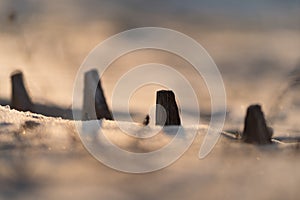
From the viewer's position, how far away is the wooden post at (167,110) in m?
3.68

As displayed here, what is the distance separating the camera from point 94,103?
14.7 feet

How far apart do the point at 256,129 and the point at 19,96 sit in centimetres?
252

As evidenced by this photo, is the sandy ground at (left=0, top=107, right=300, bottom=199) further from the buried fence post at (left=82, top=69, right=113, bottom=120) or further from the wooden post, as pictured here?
the buried fence post at (left=82, top=69, right=113, bottom=120)

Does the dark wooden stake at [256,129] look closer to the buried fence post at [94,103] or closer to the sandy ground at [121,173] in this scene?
the sandy ground at [121,173]

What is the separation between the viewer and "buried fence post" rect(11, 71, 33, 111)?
5145 millimetres

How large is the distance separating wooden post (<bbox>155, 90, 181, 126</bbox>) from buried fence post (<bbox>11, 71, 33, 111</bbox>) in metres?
1.65

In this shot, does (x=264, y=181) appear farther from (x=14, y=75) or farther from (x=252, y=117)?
(x=14, y=75)

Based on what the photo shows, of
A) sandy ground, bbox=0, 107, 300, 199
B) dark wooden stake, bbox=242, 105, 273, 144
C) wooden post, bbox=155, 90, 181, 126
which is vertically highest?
wooden post, bbox=155, 90, 181, 126

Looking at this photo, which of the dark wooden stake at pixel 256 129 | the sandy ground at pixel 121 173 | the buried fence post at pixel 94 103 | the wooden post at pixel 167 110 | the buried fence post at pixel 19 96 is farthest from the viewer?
the buried fence post at pixel 19 96

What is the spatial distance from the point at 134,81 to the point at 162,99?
1528 mm

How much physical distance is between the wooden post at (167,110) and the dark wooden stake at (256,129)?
417 mm

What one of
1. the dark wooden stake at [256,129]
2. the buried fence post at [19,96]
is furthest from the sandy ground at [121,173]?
the buried fence post at [19,96]

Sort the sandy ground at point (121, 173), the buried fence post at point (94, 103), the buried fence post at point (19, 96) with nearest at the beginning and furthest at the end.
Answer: the sandy ground at point (121, 173) → the buried fence post at point (94, 103) → the buried fence post at point (19, 96)

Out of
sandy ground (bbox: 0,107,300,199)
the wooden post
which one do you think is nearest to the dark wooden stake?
sandy ground (bbox: 0,107,300,199)
